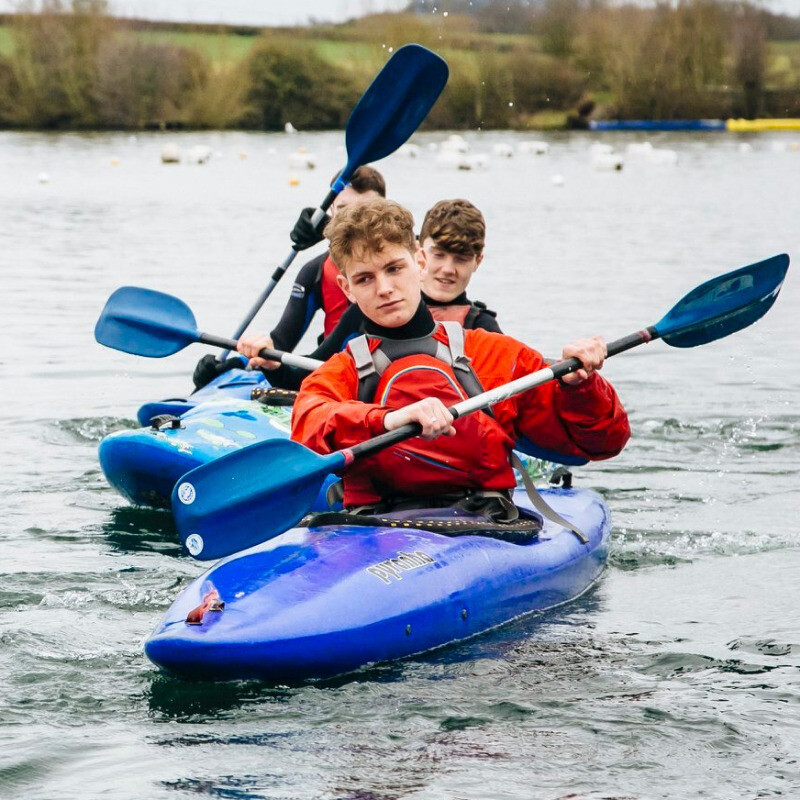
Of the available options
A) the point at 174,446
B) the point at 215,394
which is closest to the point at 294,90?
the point at 215,394

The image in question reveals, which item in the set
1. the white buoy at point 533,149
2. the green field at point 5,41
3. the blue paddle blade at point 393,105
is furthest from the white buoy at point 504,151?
the blue paddle blade at point 393,105

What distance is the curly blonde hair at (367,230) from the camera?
13.2 feet

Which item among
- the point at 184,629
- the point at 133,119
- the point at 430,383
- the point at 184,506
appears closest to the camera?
the point at 184,629

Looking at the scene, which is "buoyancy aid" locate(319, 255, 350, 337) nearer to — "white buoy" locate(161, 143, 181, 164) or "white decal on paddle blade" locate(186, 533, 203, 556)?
"white decal on paddle blade" locate(186, 533, 203, 556)

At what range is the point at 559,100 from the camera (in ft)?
124

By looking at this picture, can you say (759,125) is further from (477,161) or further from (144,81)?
(144,81)

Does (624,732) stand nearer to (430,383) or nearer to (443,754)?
(443,754)

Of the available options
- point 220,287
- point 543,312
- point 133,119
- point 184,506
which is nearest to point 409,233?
point 184,506

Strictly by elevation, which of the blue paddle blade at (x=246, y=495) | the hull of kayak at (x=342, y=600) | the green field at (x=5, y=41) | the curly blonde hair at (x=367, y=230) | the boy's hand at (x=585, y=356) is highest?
the green field at (x=5, y=41)

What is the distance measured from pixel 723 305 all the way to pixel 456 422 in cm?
120

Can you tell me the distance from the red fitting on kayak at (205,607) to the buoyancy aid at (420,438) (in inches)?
28.8

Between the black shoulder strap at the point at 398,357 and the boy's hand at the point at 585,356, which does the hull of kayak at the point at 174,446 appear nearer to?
the black shoulder strap at the point at 398,357

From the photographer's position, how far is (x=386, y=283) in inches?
163

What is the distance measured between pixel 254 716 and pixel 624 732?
2.92 feet
